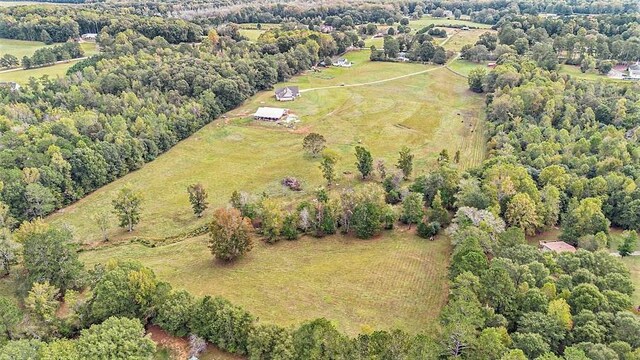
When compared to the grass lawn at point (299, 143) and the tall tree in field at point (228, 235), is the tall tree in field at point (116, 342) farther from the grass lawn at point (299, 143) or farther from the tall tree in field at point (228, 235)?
the grass lawn at point (299, 143)

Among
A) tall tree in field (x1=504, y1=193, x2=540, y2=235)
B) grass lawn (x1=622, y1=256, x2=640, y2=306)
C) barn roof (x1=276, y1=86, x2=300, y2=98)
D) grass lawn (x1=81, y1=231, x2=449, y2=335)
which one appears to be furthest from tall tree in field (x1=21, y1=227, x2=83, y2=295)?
barn roof (x1=276, y1=86, x2=300, y2=98)

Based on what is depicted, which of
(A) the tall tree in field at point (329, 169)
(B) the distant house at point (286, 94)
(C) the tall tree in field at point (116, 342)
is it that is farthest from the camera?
(B) the distant house at point (286, 94)

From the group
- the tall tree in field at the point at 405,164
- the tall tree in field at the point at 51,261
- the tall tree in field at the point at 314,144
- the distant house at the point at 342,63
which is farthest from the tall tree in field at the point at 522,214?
the distant house at the point at 342,63

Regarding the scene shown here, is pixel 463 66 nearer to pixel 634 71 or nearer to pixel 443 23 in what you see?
pixel 634 71

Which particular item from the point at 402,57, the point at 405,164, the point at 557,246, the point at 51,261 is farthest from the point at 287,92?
the point at 557,246

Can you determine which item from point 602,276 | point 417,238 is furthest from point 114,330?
point 602,276

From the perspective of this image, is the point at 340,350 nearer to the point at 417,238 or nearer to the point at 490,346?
the point at 490,346
